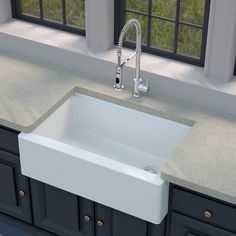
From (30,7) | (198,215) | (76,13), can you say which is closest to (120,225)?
(198,215)

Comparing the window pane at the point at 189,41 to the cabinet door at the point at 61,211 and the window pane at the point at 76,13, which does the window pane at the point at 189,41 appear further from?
the cabinet door at the point at 61,211

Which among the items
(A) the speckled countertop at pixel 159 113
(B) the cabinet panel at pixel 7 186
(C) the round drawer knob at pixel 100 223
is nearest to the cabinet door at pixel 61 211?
(C) the round drawer knob at pixel 100 223

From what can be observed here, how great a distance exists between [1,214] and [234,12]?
2120 mm

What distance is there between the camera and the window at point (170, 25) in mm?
4000

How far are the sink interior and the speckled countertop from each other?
0.07 meters

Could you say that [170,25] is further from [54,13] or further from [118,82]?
[54,13]

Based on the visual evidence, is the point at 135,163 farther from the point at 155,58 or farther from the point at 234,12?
the point at 234,12

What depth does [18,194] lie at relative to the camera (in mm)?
4230

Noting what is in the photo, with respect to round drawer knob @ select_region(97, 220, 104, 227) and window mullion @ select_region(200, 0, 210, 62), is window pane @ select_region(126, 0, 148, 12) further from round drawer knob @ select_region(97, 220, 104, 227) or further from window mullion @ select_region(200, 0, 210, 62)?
round drawer knob @ select_region(97, 220, 104, 227)

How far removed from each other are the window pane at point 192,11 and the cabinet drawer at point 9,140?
1.30 metres

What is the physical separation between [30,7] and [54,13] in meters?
0.20

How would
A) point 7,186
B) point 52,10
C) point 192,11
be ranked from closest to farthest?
point 192,11, point 7,186, point 52,10

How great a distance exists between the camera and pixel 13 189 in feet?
13.8

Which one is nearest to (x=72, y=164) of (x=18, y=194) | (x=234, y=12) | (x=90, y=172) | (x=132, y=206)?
(x=90, y=172)
